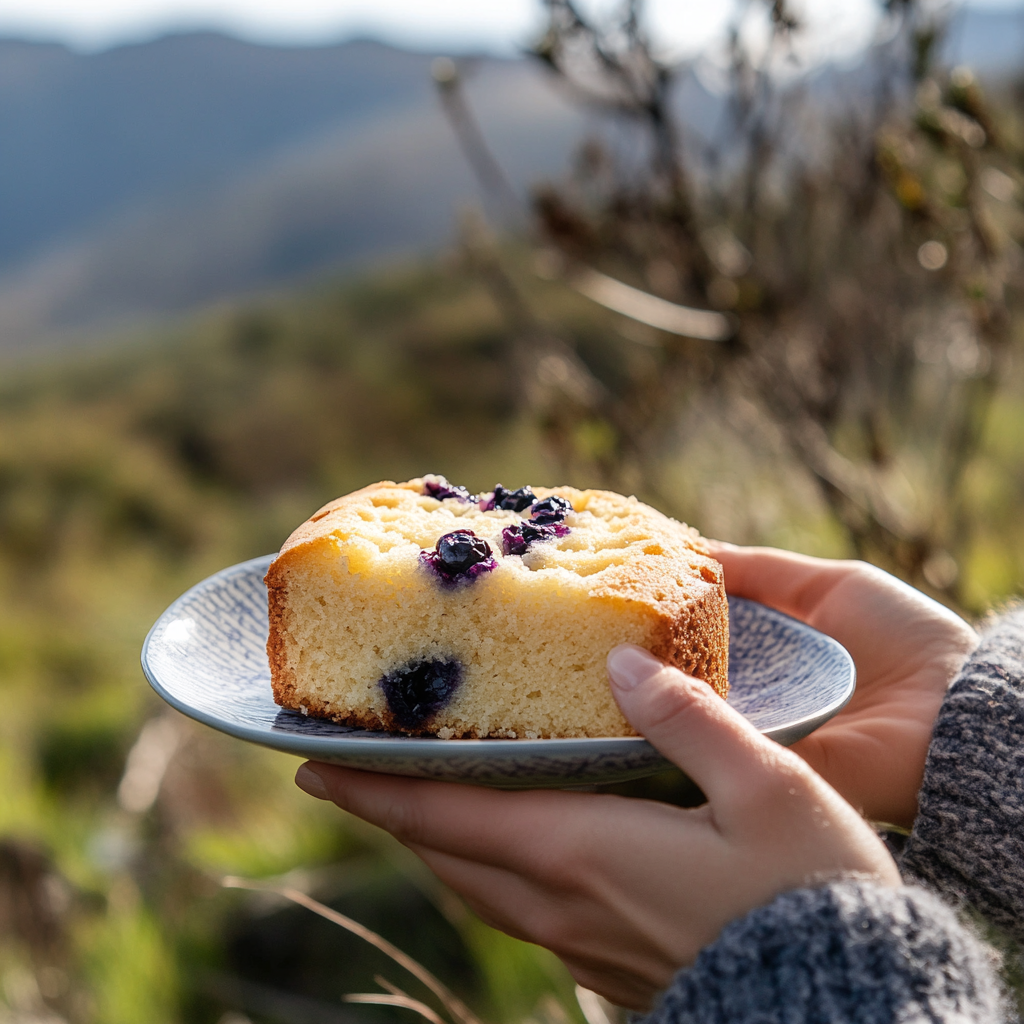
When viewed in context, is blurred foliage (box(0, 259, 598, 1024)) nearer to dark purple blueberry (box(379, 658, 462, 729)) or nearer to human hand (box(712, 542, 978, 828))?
human hand (box(712, 542, 978, 828))

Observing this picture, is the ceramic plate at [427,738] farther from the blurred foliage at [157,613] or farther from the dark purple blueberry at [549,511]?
the blurred foliage at [157,613]

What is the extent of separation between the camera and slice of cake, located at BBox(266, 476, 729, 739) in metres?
1.17

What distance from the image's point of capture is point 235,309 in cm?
704

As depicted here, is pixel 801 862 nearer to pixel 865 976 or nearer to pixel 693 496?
pixel 865 976

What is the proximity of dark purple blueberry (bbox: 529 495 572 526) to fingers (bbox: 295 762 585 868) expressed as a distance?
43 cm

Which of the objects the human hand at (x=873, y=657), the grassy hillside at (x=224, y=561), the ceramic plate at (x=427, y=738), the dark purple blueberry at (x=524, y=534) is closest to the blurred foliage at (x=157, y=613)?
the grassy hillside at (x=224, y=561)

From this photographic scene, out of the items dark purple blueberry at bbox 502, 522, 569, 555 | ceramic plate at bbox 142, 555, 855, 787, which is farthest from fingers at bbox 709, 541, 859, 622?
dark purple blueberry at bbox 502, 522, 569, 555

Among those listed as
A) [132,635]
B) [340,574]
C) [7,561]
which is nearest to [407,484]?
[340,574]

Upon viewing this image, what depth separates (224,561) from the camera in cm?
509

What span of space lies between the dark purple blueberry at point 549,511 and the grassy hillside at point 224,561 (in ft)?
3.49

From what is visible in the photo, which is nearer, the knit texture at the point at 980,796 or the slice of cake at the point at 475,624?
the slice of cake at the point at 475,624

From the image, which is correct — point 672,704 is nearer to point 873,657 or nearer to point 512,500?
point 512,500

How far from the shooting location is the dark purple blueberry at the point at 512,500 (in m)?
1.43

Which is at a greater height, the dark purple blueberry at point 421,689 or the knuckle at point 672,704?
the knuckle at point 672,704
